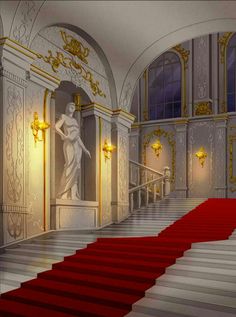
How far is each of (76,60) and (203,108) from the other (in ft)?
29.8

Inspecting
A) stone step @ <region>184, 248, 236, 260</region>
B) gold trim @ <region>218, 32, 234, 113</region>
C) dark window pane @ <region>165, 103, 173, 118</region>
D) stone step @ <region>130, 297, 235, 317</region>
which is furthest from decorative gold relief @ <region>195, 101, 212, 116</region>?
stone step @ <region>130, 297, 235, 317</region>

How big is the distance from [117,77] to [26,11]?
4.07 metres

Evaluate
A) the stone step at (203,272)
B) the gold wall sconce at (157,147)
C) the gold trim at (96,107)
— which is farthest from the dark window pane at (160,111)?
the stone step at (203,272)

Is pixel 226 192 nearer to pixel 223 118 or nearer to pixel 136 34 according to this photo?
pixel 223 118

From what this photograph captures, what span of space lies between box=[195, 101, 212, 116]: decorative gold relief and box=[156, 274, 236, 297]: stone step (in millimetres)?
12833

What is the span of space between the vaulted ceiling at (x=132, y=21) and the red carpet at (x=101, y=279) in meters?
4.53

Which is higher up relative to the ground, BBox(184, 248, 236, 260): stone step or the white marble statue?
the white marble statue

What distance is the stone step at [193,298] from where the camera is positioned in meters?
4.73

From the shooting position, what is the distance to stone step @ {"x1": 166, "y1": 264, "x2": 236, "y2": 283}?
553 cm

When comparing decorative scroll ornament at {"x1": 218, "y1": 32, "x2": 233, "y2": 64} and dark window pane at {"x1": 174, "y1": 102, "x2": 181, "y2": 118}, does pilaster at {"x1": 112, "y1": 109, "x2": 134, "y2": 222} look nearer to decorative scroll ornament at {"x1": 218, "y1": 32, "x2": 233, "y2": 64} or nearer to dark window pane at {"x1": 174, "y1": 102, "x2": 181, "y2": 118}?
dark window pane at {"x1": 174, "y1": 102, "x2": 181, "y2": 118}

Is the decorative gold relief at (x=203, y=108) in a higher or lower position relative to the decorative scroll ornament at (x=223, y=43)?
lower


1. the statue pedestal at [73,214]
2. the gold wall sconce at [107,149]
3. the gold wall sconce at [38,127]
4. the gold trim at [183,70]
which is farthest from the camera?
the gold trim at [183,70]

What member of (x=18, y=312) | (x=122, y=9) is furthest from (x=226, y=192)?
(x=18, y=312)

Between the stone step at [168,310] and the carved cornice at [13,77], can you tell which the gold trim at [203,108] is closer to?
the carved cornice at [13,77]
